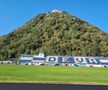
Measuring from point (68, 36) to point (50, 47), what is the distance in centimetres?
1478

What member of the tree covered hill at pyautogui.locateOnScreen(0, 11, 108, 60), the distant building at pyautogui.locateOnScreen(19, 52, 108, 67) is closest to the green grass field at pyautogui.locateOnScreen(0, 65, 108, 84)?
the distant building at pyautogui.locateOnScreen(19, 52, 108, 67)

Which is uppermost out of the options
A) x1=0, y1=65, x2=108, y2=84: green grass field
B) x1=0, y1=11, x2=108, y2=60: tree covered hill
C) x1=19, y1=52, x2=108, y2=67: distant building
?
x1=0, y1=11, x2=108, y2=60: tree covered hill

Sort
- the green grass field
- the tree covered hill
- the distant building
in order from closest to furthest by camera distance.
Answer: the green grass field → the distant building → the tree covered hill

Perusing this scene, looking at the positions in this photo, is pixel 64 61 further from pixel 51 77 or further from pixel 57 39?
pixel 51 77

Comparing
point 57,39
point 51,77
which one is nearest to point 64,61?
point 57,39

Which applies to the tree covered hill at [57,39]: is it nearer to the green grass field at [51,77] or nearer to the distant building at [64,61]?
the distant building at [64,61]

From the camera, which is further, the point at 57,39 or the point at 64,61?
the point at 57,39

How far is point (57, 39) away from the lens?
563ft

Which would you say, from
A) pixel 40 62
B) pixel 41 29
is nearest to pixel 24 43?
pixel 41 29

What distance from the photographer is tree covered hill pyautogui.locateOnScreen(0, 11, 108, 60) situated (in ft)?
520

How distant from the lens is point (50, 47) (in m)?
164

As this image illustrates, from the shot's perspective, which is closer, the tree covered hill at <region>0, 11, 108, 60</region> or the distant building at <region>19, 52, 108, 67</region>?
the distant building at <region>19, 52, 108, 67</region>

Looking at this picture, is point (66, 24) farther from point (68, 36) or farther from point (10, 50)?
point (10, 50)

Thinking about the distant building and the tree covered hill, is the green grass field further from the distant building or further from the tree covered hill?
the tree covered hill
